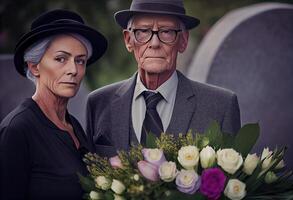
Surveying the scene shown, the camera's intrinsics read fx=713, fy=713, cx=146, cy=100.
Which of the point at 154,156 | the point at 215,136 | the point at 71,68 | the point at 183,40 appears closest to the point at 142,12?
the point at 183,40

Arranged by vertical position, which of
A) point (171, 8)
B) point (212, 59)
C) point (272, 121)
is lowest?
point (272, 121)

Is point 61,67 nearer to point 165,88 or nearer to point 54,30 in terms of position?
point 54,30

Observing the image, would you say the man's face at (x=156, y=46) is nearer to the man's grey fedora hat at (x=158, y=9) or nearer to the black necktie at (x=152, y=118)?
the man's grey fedora hat at (x=158, y=9)

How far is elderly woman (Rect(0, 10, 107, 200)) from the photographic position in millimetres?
3854

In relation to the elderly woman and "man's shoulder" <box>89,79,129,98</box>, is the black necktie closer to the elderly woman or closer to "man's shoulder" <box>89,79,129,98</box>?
"man's shoulder" <box>89,79,129,98</box>

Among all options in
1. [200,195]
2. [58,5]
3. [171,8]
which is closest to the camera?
[200,195]

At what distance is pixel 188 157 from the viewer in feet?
12.1

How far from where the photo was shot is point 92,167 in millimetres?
3949

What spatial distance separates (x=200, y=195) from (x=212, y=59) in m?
4.37

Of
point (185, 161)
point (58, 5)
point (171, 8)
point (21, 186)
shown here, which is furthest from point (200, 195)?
point (58, 5)

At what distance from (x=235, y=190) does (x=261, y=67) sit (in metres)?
4.48

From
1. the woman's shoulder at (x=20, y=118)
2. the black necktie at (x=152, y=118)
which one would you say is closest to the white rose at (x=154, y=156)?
the woman's shoulder at (x=20, y=118)

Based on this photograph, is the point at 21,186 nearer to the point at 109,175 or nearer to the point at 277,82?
the point at 109,175

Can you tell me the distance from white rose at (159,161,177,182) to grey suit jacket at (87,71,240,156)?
3.06ft
